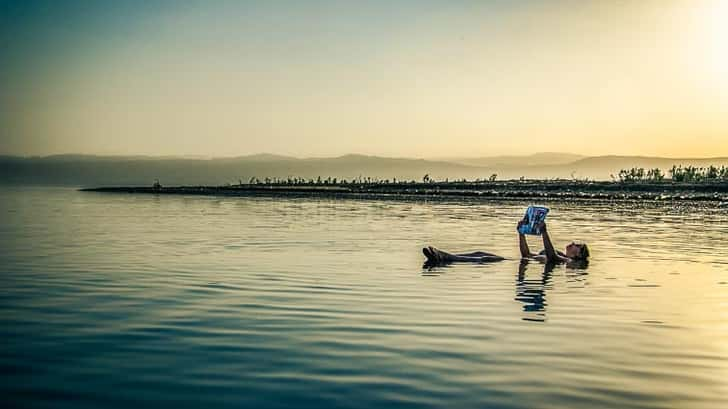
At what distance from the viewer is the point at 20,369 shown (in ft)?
27.8

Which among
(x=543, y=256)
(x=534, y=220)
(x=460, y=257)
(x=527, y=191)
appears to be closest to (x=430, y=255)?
(x=460, y=257)

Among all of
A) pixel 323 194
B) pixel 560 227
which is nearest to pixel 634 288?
pixel 560 227

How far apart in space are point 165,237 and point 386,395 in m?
22.6

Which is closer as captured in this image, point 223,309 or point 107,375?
point 107,375

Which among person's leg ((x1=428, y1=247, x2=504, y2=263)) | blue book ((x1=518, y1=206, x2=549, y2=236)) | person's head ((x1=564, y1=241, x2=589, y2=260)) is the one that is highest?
blue book ((x1=518, y1=206, x2=549, y2=236))

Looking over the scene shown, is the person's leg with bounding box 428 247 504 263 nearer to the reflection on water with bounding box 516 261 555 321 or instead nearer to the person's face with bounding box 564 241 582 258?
the reflection on water with bounding box 516 261 555 321

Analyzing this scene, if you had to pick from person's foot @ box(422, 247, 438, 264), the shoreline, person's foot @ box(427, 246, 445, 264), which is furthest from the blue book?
the shoreline

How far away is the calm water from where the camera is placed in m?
7.72

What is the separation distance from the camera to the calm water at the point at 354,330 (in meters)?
7.72

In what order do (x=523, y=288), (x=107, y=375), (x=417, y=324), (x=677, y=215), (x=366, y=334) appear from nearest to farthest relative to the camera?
(x=107, y=375) → (x=366, y=334) → (x=417, y=324) → (x=523, y=288) → (x=677, y=215)

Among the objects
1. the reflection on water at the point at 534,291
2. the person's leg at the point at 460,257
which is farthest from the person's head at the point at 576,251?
the person's leg at the point at 460,257

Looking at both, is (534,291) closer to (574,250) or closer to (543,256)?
(574,250)

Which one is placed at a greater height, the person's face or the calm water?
the person's face

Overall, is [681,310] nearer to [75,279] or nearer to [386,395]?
[386,395]
